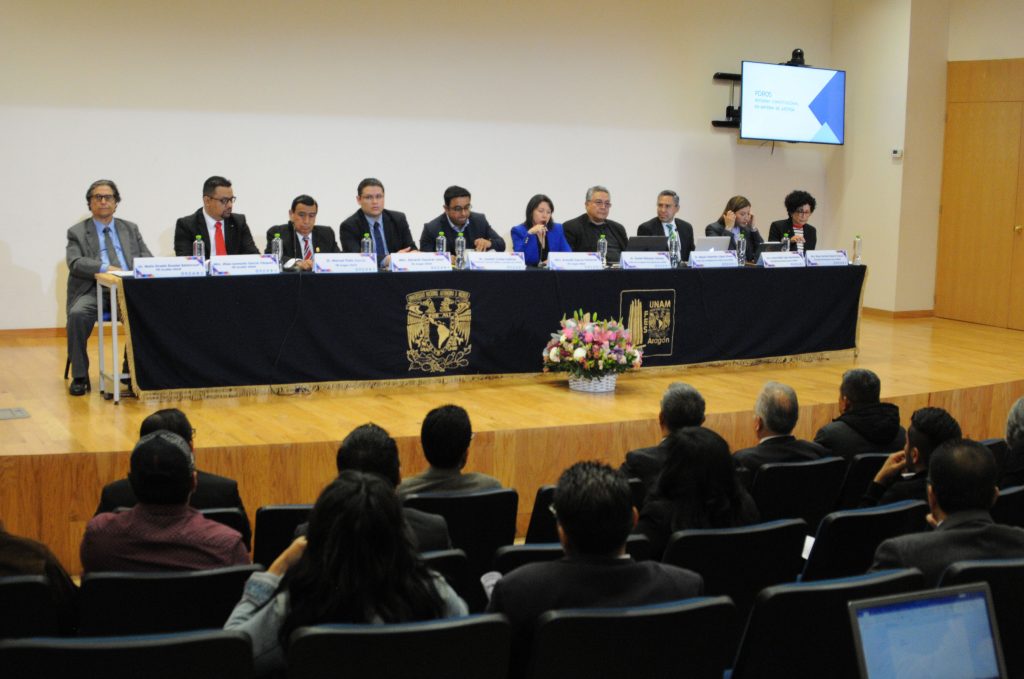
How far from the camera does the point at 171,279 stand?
550 cm

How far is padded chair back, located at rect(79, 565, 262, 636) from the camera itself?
2273 mm

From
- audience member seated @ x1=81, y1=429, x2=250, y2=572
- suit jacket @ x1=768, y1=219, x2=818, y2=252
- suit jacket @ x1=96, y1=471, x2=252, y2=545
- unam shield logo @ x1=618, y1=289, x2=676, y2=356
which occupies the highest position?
suit jacket @ x1=768, y1=219, x2=818, y2=252

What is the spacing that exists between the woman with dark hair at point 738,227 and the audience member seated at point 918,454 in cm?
483

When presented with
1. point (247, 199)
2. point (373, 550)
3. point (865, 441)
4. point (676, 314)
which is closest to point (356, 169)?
point (247, 199)

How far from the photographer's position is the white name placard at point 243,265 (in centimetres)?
563

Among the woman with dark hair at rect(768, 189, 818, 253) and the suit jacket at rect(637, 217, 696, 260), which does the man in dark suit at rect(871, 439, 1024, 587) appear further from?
the woman with dark hair at rect(768, 189, 818, 253)

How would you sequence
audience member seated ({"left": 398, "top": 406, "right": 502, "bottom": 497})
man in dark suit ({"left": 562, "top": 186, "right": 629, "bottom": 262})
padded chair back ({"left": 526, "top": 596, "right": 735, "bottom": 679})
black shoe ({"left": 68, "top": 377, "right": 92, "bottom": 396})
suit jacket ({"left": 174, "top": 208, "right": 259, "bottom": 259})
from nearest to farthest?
padded chair back ({"left": 526, "top": 596, "right": 735, "bottom": 679}) < audience member seated ({"left": 398, "top": 406, "right": 502, "bottom": 497}) < black shoe ({"left": 68, "top": 377, "right": 92, "bottom": 396}) < suit jacket ({"left": 174, "top": 208, "right": 259, "bottom": 259}) < man in dark suit ({"left": 562, "top": 186, "right": 629, "bottom": 262})

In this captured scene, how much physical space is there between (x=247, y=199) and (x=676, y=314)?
3.59 metres

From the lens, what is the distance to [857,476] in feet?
12.6

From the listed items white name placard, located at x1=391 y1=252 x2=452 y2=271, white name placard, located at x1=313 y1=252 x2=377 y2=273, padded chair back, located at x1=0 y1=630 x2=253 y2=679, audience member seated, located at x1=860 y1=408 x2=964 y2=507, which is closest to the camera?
padded chair back, located at x1=0 y1=630 x2=253 y2=679

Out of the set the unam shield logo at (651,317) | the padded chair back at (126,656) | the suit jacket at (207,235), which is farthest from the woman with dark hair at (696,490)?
the suit jacket at (207,235)

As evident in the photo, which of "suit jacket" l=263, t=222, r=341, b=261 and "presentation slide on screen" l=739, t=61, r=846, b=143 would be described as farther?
"presentation slide on screen" l=739, t=61, r=846, b=143

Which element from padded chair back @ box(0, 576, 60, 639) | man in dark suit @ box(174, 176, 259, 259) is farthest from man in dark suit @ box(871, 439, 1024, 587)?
man in dark suit @ box(174, 176, 259, 259)

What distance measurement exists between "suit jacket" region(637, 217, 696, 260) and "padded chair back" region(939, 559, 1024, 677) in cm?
552
